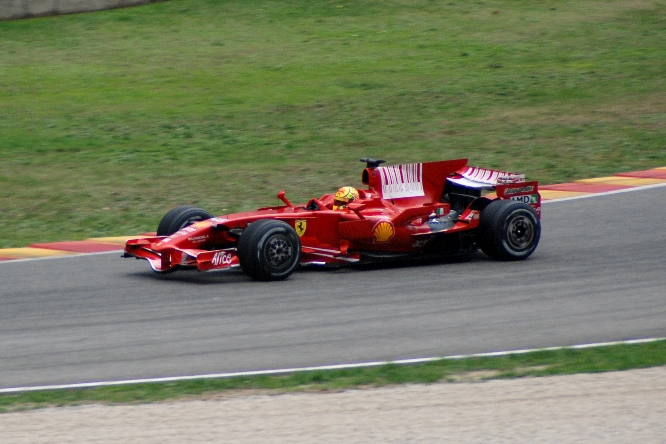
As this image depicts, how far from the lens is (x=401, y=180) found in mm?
10602

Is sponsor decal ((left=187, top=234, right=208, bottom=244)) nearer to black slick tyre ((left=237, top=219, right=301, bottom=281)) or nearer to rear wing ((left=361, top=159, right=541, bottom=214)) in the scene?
black slick tyre ((left=237, top=219, right=301, bottom=281))

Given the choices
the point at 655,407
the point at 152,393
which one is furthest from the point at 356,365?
→ the point at 655,407

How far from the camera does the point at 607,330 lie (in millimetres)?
8055

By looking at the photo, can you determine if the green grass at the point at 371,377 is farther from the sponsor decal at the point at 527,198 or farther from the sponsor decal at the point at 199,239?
the sponsor decal at the point at 527,198

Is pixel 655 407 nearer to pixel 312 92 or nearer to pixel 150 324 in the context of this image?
pixel 150 324

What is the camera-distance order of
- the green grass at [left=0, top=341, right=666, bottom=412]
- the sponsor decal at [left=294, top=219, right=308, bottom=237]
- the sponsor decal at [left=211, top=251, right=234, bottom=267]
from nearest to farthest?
the green grass at [left=0, top=341, right=666, bottom=412] < the sponsor decal at [left=211, top=251, right=234, bottom=267] < the sponsor decal at [left=294, top=219, right=308, bottom=237]

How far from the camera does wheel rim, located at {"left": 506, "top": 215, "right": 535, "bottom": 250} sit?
10438mm

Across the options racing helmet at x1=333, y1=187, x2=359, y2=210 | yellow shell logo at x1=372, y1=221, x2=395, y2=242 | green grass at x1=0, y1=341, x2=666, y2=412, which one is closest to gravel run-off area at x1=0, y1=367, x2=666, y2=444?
green grass at x1=0, y1=341, x2=666, y2=412

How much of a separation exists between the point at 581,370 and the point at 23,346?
12.8 feet

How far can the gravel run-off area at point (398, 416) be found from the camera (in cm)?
579

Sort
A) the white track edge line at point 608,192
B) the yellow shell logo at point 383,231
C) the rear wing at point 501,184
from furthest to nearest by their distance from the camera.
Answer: the white track edge line at point 608,192 < the rear wing at point 501,184 < the yellow shell logo at point 383,231

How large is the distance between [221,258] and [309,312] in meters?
1.26

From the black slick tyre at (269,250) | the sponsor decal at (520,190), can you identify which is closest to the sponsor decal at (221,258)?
the black slick tyre at (269,250)

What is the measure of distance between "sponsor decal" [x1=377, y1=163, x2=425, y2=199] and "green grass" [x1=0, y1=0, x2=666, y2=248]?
3553 millimetres
